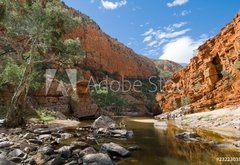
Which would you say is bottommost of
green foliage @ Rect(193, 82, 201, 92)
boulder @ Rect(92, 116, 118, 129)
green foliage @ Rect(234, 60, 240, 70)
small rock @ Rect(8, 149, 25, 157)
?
small rock @ Rect(8, 149, 25, 157)

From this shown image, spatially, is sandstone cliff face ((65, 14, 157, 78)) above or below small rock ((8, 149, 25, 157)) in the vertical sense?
above

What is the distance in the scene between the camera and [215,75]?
4778cm

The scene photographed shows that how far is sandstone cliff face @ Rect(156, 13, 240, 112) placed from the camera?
40594 millimetres

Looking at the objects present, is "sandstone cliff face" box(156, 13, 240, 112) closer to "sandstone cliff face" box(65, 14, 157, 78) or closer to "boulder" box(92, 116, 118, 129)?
"boulder" box(92, 116, 118, 129)

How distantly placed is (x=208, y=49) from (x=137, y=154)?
47477mm

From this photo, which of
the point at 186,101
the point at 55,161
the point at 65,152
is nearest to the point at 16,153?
the point at 55,161

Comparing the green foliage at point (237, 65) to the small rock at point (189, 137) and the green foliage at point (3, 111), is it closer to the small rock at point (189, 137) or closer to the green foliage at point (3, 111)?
the small rock at point (189, 137)

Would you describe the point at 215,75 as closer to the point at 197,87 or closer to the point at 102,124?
the point at 197,87

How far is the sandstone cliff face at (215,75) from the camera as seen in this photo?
4059 cm

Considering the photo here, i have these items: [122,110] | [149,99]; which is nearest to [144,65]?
[149,99]

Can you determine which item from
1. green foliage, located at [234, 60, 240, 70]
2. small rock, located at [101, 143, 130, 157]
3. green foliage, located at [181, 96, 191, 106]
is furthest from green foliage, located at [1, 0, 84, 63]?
green foliage, located at [181, 96, 191, 106]

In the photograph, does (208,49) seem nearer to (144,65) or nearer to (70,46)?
(70,46)

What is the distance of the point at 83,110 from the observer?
3831 centimetres

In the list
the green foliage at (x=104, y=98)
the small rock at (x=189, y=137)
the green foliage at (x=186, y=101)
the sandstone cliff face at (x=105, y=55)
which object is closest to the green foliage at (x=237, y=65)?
the green foliage at (x=186, y=101)
